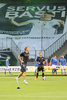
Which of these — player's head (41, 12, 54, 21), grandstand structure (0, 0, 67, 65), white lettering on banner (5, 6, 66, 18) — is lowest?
grandstand structure (0, 0, 67, 65)

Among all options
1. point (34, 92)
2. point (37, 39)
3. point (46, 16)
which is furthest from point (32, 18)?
point (34, 92)

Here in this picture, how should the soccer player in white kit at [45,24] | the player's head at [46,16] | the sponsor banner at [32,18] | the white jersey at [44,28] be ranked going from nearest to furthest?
1. the white jersey at [44,28]
2. the soccer player in white kit at [45,24]
3. the sponsor banner at [32,18]
4. the player's head at [46,16]

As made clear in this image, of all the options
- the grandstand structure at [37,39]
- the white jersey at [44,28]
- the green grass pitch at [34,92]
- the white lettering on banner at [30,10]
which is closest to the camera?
the green grass pitch at [34,92]

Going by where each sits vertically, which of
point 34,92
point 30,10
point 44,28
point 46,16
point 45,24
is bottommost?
point 44,28

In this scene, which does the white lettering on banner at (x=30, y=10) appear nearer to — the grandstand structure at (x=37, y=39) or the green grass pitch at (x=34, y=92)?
the grandstand structure at (x=37, y=39)

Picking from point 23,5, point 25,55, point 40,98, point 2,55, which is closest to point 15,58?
point 2,55

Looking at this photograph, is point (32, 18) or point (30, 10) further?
point (30, 10)

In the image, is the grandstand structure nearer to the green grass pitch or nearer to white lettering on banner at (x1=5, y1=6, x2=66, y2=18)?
white lettering on banner at (x1=5, y1=6, x2=66, y2=18)

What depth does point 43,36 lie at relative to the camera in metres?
52.1

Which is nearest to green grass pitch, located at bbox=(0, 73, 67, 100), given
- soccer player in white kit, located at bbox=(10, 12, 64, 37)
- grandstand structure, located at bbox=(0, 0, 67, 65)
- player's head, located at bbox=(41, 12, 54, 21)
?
grandstand structure, located at bbox=(0, 0, 67, 65)

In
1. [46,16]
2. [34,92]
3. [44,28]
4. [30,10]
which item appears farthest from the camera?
Answer: [30,10]

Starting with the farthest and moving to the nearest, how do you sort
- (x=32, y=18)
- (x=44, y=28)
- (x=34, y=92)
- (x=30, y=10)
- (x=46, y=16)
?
(x=30, y=10), (x=32, y=18), (x=46, y=16), (x=44, y=28), (x=34, y=92)

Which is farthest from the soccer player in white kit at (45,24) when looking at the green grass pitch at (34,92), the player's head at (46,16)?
the green grass pitch at (34,92)

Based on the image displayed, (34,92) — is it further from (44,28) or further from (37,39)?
(44,28)
